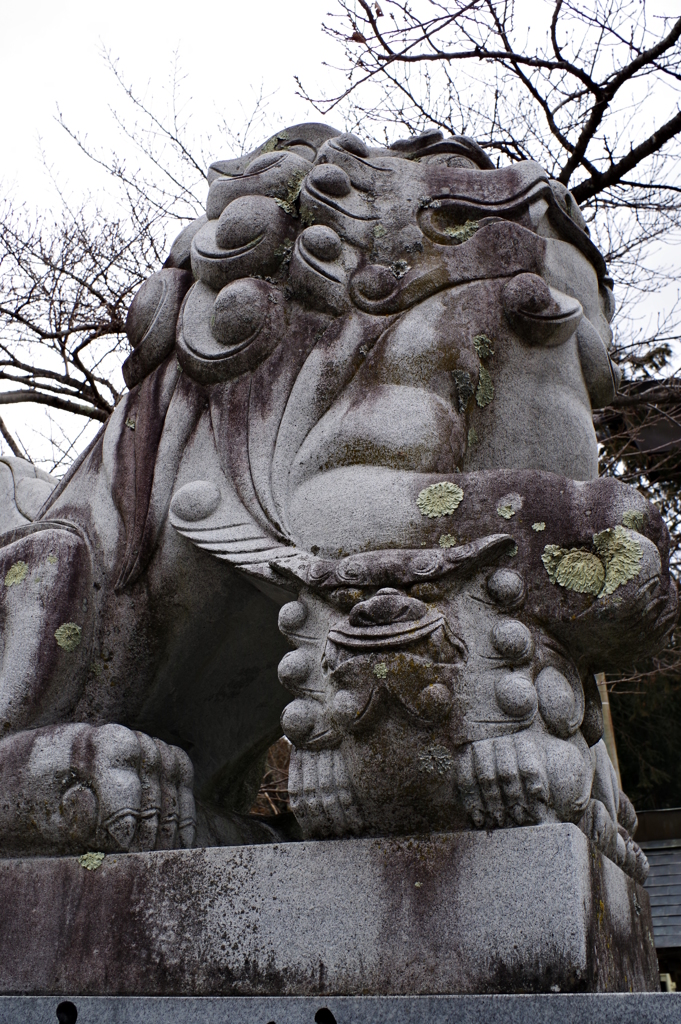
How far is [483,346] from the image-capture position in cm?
206

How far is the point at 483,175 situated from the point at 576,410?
0.64 metres

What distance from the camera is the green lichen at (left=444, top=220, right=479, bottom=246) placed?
7.18 ft

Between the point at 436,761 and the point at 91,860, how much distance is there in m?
0.75

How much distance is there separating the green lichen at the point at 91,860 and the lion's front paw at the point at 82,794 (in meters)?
0.02

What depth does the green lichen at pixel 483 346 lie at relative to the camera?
2.06 metres

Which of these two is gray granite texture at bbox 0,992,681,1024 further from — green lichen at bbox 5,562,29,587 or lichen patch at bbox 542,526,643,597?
green lichen at bbox 5,562,29,587

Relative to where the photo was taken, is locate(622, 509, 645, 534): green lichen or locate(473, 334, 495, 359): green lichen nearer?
locate(622, 509, 645, 534): green lichen

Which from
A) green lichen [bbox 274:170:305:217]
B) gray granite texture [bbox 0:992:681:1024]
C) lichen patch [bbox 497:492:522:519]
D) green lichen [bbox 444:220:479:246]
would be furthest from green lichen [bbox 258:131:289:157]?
gray granite texture [bbox 0:992:681:1024]

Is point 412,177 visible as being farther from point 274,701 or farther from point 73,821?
point 73,821

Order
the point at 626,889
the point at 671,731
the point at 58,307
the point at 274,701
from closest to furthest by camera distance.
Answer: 1. the point at 626,889
2. the point at 274,701
3. the point at 58,307
4. the point at 671,731

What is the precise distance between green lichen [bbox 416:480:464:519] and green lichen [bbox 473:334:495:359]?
1.29 feet

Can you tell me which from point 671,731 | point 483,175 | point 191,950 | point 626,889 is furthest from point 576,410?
point 671,731

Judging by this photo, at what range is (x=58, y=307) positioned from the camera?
777 cm

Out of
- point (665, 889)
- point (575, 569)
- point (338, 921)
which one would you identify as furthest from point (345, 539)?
point (665, 889)
